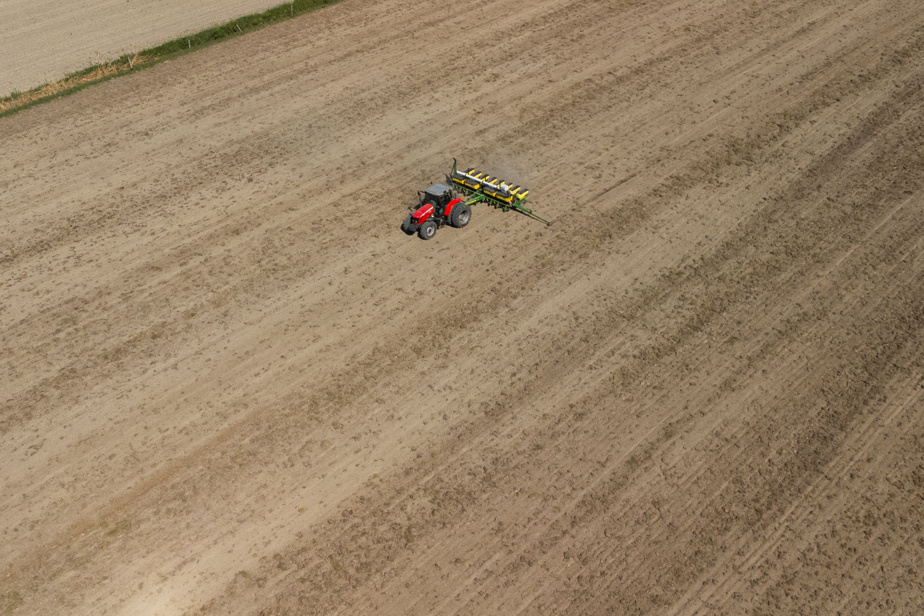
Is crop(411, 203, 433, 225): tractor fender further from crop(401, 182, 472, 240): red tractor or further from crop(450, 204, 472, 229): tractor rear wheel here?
crop(450, 204, 472, 229): tractor rear wheel

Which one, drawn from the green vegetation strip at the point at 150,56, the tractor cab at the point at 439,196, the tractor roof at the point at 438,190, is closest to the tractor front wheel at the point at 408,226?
the tractor cab at the point at 439,196

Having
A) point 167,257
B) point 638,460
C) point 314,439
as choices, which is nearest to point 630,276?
point 638,460

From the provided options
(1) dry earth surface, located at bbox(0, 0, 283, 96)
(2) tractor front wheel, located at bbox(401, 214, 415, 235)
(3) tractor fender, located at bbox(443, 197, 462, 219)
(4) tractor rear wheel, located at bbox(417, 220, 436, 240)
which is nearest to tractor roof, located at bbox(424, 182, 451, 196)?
(3) tractor fender, located at bbox(443, 197, 462, 219)

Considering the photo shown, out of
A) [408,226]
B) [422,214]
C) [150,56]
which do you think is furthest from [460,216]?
[150,56]

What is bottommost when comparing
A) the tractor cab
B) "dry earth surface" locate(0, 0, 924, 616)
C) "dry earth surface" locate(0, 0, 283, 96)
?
"dry earth surface" locate(0, 0, 924, 616)

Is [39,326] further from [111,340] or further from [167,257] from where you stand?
[167,257]

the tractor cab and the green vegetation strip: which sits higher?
the green vegetation strip

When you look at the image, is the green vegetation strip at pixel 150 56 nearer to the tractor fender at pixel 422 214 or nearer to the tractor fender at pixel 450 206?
the tractor fender at pixel 422 214
